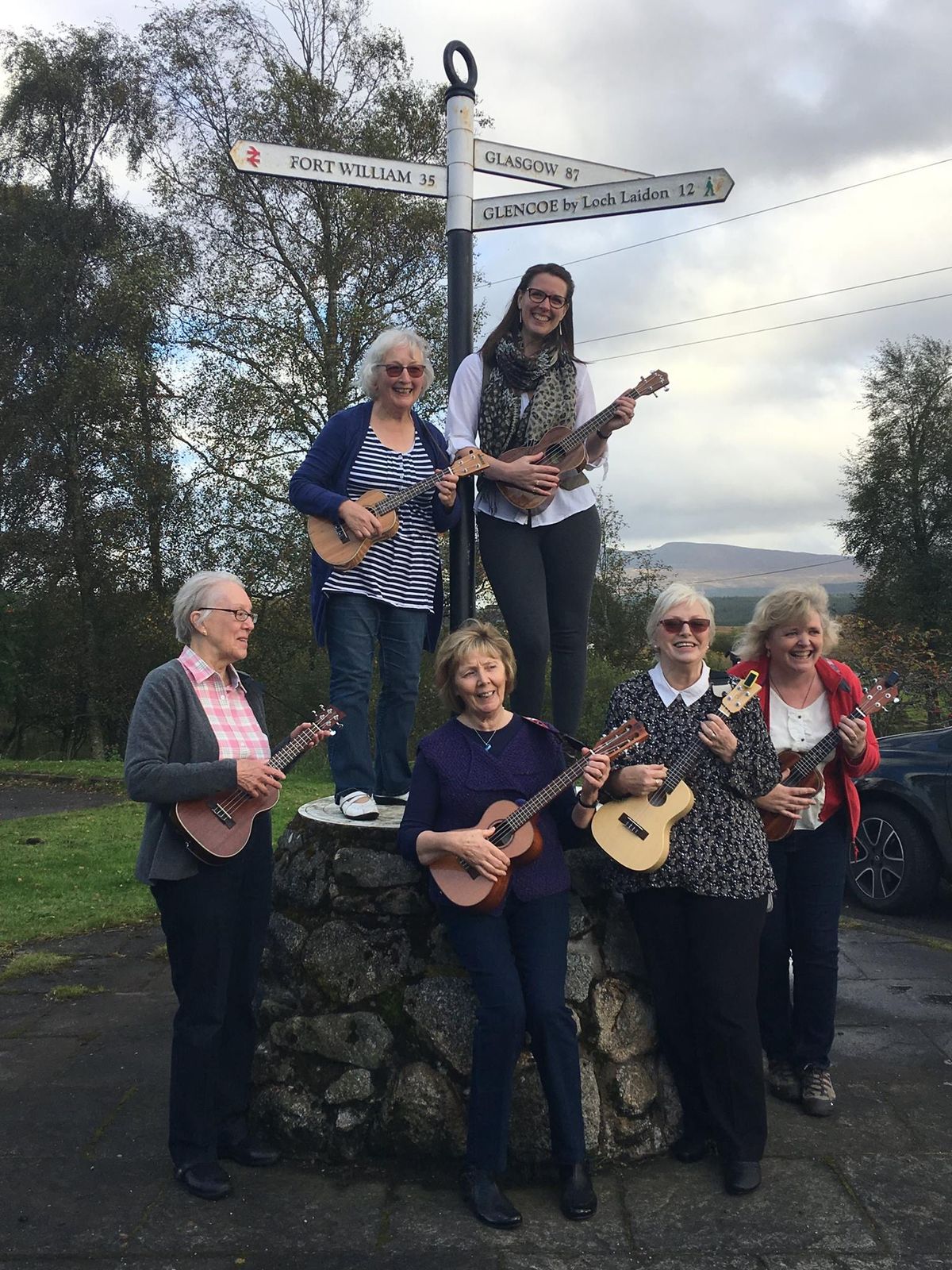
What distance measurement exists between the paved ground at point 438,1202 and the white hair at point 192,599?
5.48 ft

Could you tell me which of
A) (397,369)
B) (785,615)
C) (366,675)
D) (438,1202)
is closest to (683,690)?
(785,615)

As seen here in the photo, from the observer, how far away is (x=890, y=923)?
23.0 ft

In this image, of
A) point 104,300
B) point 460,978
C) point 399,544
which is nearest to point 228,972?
point 460,978

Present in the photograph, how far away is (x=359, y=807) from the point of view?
4.05 meters

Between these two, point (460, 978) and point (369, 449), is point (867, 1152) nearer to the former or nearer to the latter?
point (460, 978)

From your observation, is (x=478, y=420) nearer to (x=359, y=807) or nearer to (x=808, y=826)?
(x=359, y=807)

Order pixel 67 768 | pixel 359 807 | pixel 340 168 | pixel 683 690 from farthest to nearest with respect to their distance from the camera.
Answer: pixel 67 768 < pixel 340 168 < pixel 359 807 < pixel 683 690

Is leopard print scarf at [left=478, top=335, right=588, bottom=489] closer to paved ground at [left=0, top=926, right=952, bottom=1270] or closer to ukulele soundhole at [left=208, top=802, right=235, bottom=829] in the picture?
ukulele soundhole at [left=208, top=802, right=235, bottom=829]

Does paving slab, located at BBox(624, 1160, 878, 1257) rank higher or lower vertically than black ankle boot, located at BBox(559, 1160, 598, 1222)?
lower

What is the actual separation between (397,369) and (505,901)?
199 cm

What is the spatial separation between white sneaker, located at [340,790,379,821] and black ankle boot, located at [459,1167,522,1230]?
48.1 inches

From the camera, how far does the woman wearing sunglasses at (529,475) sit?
4164 millimetres

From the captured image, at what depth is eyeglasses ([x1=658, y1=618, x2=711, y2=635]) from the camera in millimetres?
3643

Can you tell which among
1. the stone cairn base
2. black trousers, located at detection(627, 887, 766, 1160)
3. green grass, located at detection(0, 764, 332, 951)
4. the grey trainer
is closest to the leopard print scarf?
the stone cairn base
